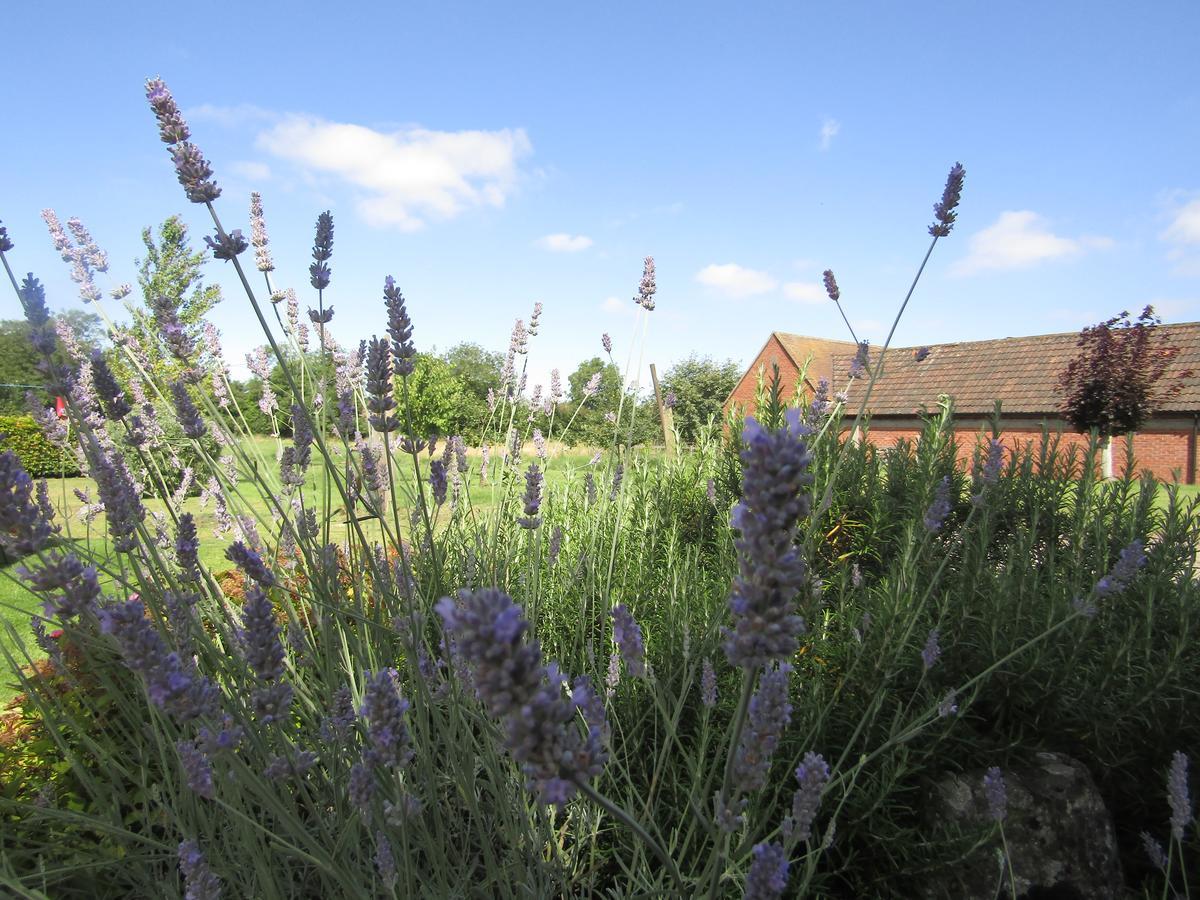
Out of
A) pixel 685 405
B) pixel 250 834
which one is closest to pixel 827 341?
pixel 685 405

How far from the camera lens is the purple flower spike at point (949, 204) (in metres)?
2.45

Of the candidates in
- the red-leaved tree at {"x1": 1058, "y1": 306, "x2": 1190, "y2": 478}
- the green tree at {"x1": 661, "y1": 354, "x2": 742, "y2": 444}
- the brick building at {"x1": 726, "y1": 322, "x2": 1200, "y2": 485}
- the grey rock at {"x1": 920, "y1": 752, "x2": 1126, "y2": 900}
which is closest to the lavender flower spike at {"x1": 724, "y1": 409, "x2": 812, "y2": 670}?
the grey rock at {"x1": 920, "y1": 752, "x2": 1126, "y2": 900}

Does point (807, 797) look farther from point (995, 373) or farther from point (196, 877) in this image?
point (995, 373)

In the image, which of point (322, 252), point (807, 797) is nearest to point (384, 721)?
point (807, 797)

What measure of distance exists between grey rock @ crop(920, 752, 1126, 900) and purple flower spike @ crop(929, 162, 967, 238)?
5.77 feet

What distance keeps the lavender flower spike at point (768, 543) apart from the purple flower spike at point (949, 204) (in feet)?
6.79

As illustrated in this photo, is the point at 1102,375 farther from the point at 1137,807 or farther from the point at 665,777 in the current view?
the point at 665,777

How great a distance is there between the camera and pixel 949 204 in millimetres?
2477

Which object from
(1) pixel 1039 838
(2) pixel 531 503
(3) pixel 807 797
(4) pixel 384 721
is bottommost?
(1) pixel 1039 838

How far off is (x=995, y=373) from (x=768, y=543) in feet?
76.3

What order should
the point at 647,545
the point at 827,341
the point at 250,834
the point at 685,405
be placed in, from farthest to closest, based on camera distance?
1. the point at 685,405
2. the point at 827,341
3. the point at 647,545
4. the point at 250,834

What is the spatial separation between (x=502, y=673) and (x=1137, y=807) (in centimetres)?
270

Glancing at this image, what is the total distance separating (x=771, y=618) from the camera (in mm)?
766

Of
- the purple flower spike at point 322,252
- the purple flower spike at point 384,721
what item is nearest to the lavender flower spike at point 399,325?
the purple flower spike at point 322,252
